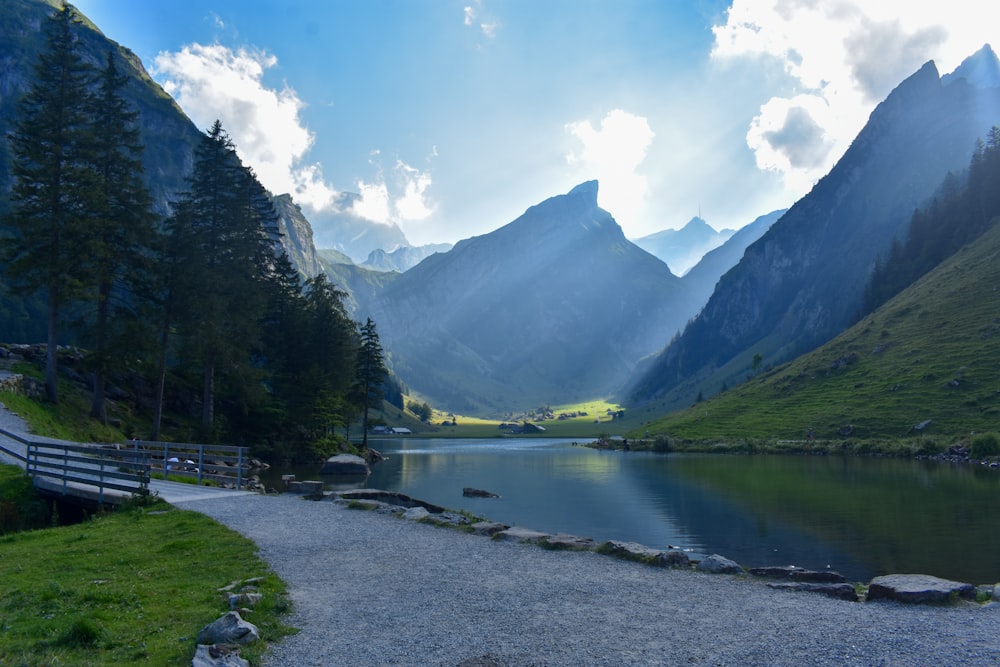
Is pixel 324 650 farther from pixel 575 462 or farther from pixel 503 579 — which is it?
pixel 575 462

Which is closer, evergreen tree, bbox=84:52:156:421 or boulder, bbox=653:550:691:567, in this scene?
boulder, bbox=653:550:691:567

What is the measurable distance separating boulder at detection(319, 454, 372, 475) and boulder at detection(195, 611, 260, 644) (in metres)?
56.2

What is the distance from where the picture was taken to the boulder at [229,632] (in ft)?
37.7

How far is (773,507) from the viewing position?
43.7 meters

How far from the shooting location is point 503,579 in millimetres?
17547

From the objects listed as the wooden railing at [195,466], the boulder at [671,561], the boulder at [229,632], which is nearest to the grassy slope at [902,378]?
the boulder at [671,561]

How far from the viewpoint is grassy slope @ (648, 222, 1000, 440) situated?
8799cm

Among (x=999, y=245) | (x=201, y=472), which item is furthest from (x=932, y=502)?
(x=999, y=245)

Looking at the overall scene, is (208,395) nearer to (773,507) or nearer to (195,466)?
(195,466)

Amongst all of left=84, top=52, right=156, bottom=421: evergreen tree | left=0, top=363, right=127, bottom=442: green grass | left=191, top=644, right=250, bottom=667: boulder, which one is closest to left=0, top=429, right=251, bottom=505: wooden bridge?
left=0, top=363, right=127, bottom=442: green grass

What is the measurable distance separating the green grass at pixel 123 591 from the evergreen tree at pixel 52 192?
28573mm

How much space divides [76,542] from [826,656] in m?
23.6

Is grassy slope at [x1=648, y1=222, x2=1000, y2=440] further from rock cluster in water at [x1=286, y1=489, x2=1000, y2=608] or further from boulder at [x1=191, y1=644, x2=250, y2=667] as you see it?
boulder at [x1=191, y1=644, x2=250, y2=667]

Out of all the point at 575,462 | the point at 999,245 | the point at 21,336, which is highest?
the point at 999,245
